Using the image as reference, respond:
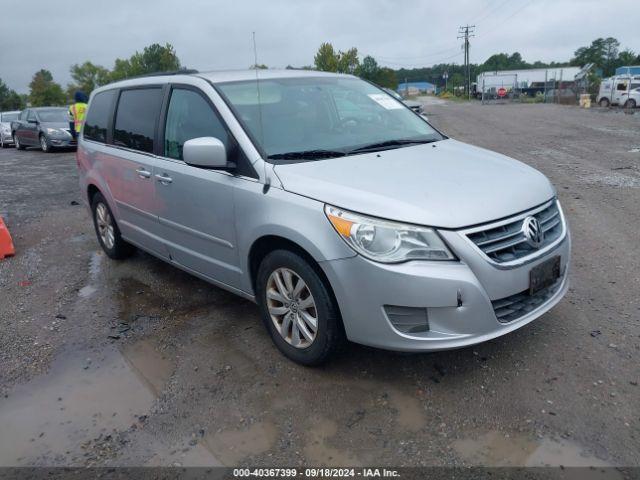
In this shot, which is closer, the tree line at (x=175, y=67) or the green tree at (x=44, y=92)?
the tree line at (x=175, y=67)

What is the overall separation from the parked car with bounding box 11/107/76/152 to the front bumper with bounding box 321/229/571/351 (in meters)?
17.0

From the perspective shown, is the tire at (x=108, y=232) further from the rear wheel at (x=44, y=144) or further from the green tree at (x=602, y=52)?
the green tree at (x=602, y=52)

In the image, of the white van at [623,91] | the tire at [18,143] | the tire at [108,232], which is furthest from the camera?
the white van at [623,91]

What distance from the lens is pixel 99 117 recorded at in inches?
230

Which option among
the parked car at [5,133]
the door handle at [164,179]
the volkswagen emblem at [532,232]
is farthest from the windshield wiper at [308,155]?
the parked car at [5,133]

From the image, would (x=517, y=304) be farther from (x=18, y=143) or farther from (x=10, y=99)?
(x=10, y=99)

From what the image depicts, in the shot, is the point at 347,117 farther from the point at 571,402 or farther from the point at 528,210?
the point at 571,402

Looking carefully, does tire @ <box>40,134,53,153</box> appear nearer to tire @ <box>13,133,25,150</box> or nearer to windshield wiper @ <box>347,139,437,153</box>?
tire @ <box>13,133,25,150</box>

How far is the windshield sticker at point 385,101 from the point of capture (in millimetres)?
4700

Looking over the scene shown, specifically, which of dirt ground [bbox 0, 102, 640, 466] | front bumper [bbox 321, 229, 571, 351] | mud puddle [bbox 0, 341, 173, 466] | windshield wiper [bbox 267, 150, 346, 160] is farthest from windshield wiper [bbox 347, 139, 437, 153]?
mud puddle [bbox 0, 341, 173, 466]

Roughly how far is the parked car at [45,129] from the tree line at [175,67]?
17.2 m

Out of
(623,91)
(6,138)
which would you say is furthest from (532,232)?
(623,91)

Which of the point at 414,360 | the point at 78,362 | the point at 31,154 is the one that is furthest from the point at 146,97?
the point at 31,154

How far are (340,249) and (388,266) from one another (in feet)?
0.93
